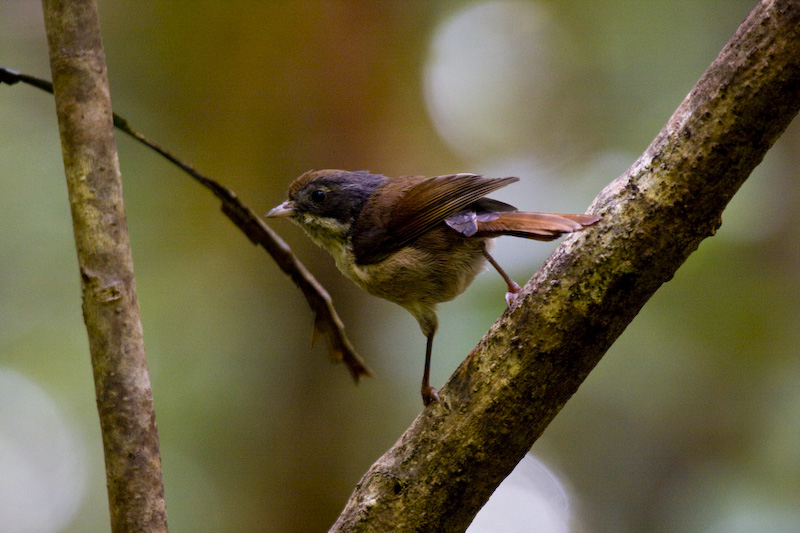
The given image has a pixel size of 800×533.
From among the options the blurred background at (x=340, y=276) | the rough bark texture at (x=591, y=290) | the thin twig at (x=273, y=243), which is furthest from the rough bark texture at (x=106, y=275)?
the blurred background at (x=340, y=276)

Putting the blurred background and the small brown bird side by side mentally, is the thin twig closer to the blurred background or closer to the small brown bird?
the small brown bird

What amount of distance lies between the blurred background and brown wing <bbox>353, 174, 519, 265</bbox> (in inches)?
59.9

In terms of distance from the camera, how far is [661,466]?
14.5 ft

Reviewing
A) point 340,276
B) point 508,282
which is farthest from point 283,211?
point 340,276

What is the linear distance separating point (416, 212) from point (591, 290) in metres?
1.12

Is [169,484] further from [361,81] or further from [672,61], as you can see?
[672,61]

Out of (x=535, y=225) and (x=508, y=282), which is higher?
(x=508, y=282)

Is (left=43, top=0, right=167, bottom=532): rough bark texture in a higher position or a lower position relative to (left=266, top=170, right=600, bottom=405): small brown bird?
lower

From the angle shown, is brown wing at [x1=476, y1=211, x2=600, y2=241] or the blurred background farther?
the blurred background

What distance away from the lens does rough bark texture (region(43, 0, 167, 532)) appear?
6.05 ft

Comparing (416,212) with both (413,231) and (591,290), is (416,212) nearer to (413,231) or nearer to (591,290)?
(413,231)

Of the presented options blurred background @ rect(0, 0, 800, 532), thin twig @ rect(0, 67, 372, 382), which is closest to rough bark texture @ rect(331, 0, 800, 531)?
thin twig @ rect(0, 67, 372, 382)

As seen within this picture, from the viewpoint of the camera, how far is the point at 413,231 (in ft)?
9.29

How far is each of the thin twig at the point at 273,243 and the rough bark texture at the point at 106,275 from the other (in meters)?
0.25
